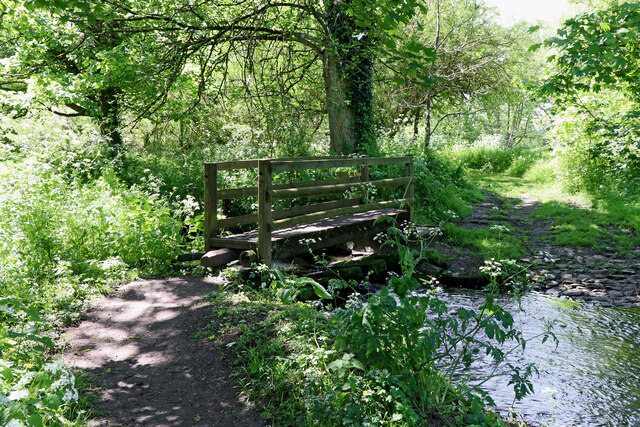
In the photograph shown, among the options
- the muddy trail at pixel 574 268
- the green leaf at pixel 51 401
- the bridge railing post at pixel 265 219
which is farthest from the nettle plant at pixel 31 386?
the muddy trail at pixel 574 268

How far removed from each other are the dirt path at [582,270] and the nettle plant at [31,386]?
5451 millimetres

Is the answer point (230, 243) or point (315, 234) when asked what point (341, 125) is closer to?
point (315, 234)

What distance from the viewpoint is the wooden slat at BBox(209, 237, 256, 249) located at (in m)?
6.27

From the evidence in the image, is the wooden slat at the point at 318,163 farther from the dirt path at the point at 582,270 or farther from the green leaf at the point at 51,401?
the green leaf at the point at 51,401

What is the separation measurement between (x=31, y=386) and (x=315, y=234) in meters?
4.85

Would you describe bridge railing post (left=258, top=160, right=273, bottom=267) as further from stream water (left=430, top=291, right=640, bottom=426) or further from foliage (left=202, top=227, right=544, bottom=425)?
stream water (left=430, top=291, right=640, bottom=426)

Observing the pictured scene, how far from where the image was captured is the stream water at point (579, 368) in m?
4.14

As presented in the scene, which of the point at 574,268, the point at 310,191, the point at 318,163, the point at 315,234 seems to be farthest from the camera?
the point at 574,268

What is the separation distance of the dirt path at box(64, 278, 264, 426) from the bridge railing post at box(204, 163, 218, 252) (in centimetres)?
119

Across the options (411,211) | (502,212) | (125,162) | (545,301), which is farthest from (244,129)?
(545,301)

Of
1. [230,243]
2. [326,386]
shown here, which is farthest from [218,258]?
[326,386]

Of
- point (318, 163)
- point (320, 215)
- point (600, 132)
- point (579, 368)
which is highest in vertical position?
point (600, 132)

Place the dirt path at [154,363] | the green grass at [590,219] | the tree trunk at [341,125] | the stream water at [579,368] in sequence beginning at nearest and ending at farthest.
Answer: the dirt path at [154,363], the stream water at [579,368], the green grass at [590,219], the tree trunk at [341,125]

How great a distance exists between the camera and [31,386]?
2738 mm
